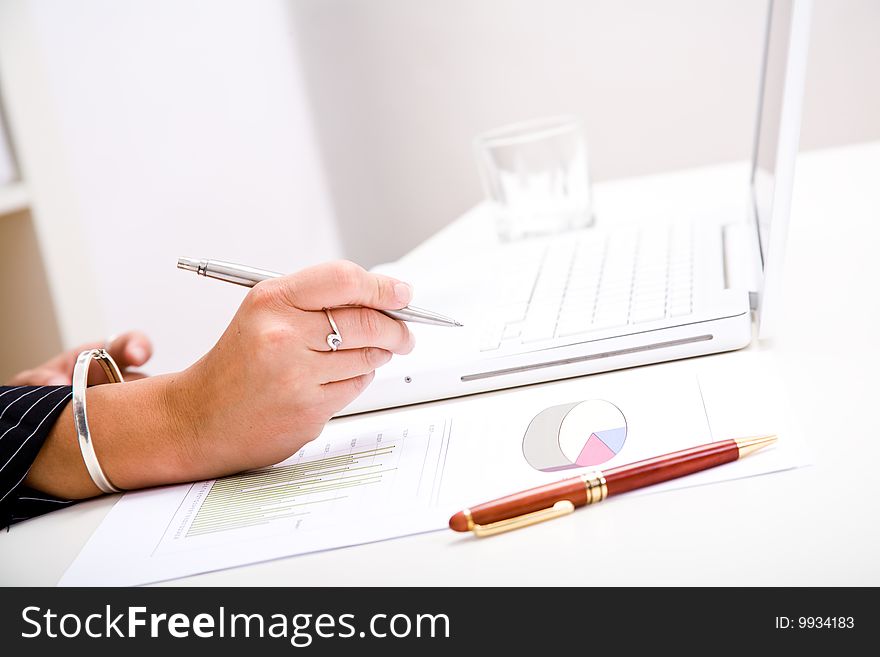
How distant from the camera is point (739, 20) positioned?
2.02 metres

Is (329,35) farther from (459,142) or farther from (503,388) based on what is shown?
(503,388)

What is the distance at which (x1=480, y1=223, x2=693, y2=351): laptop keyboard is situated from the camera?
2.10 ft

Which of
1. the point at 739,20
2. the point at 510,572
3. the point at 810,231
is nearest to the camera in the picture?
the point at 510,572

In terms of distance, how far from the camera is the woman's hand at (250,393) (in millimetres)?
524

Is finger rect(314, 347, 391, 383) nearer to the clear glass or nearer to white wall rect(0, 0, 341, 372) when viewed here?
the clear glass

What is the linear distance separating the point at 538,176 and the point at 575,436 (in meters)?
0.62

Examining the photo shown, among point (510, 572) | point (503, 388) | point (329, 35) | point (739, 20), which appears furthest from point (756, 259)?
point (329, 35)

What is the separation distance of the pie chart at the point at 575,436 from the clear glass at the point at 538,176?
0.57 m

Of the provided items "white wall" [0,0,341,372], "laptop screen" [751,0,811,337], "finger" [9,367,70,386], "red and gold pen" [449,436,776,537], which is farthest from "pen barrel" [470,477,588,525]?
"white wall" [0,0,341,372]

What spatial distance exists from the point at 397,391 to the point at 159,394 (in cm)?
17

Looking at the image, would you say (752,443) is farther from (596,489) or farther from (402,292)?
(402,292)

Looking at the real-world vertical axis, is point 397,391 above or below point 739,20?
below

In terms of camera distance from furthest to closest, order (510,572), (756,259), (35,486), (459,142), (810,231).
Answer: (459,142), (810,231), (756,259), (35,486), (510,572)

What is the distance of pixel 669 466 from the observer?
0.45 m
